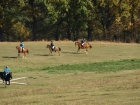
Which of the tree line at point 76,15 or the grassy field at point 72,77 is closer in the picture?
the grassy field at point 72,77

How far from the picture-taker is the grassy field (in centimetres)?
2352

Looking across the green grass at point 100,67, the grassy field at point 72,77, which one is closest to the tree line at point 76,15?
the grassy field at point 72,77

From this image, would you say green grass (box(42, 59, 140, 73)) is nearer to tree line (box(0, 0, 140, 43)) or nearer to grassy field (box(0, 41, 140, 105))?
grassy field (box(0, 41, 140, 105))

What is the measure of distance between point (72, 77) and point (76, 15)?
174 ft

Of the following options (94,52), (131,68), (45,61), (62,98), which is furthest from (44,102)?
(94,52)

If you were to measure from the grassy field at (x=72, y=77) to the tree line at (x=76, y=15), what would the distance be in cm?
1907

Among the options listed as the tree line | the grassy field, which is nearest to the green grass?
the grassy field

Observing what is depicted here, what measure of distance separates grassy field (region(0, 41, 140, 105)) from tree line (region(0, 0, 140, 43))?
1907cm

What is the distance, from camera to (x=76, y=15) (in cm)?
8831

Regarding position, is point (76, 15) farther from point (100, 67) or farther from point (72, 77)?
point (72, 77)

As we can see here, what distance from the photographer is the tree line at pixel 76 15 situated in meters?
86.8

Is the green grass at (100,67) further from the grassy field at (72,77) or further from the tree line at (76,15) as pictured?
the tree line at (76,15)

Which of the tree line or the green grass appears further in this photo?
the tree line

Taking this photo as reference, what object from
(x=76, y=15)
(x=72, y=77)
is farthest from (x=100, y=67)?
(x=76, y=15)
